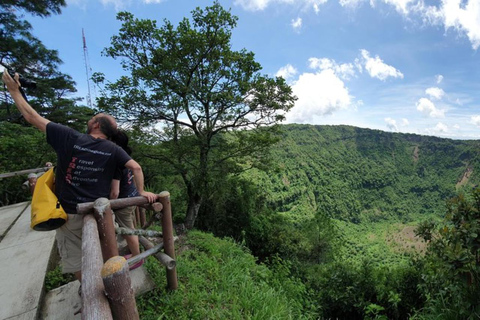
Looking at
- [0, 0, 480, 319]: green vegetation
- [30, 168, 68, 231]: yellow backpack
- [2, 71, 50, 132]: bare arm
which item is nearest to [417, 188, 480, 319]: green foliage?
[0, 0, 480, 319]: green vegetation

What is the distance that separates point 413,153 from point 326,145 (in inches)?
2026

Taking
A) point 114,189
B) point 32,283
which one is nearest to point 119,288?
point 114,189

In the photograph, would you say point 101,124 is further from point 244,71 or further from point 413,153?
point 413,153

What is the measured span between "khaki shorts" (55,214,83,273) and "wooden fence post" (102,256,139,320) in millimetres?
1318

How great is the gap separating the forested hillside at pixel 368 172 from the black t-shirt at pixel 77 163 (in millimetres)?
60948

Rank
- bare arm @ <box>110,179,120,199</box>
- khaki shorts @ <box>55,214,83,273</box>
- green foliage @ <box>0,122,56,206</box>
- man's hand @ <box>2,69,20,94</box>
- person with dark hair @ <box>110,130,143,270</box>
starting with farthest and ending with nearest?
green foliage @ <box>0,122,56,206</box> → person with dark hair @ <box>110,130,143,270</box> → bare arm @ <box>110,179,120,199</box> → khaki shorts @ <box>55,214,83,273</box> → man's hand @ <box>2,69,20,94</box>

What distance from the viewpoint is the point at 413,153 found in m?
119

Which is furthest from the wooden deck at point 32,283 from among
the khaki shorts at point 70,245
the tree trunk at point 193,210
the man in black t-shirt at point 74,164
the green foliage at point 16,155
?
the tree trunk at point 193,210

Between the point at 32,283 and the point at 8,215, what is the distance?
3643mm

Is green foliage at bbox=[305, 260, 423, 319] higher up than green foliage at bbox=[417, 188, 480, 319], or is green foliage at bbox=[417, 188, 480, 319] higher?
green foliage at bbox=[417, 188, 480, 319]

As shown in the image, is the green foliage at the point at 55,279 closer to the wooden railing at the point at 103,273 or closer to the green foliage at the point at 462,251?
the wooden railing at the point at 103,273

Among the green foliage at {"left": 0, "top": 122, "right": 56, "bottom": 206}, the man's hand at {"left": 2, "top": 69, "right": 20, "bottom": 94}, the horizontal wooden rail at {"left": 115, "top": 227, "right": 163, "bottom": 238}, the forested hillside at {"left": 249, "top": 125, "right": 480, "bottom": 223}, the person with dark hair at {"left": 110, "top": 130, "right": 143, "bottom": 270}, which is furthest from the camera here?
the forested hillside at {"left": 249, "top": 125, "right": 480, "bottom": 223}

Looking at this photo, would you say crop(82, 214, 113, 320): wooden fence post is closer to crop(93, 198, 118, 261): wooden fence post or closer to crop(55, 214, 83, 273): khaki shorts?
crop(93, 198, 118, 261): wooden fence post

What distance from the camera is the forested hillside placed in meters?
77.8
